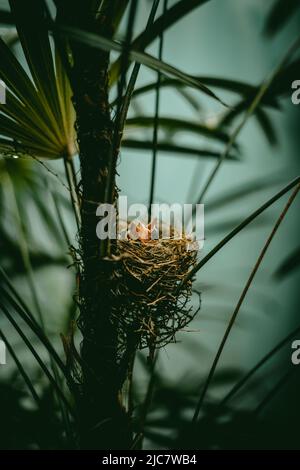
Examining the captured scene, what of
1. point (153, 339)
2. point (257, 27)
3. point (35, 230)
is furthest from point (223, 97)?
point (153, 339)

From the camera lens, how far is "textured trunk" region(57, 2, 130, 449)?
0.40 m

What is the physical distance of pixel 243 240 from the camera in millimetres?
1284

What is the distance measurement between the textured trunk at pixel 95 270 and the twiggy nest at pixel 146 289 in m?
0.02

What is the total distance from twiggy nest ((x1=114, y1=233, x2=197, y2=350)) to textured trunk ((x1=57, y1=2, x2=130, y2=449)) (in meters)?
0.02

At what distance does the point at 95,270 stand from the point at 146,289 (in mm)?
69

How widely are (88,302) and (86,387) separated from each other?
0.11 meters

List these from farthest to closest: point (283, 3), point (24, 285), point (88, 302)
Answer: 1. point (24, 285)
2. point (283, 3)
3. point (88, 302)

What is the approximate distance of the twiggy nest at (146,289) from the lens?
0.45 m
